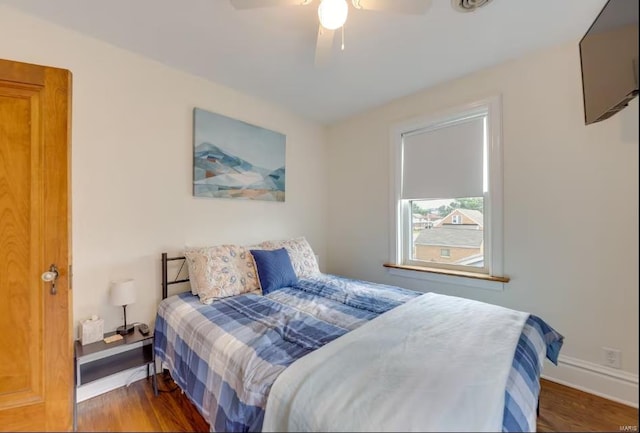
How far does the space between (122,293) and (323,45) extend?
208 centimetres

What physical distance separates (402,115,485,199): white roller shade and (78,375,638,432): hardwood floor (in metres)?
1.66

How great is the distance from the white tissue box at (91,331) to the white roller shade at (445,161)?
9.03ft

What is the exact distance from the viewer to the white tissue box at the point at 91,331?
5.45ft

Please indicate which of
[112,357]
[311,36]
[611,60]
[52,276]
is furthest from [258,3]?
[112,357]

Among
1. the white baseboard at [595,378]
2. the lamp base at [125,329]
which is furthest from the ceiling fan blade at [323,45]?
the lamp base at [125,329]

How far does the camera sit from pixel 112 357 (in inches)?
68.7

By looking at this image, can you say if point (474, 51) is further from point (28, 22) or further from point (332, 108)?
point (28, 22)

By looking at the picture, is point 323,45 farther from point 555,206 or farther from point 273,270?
point 273,270

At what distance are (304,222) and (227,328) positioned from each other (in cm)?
197

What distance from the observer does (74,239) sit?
1.74m

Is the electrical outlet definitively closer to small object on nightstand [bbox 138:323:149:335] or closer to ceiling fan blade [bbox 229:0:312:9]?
ceiling fan blade [bbox 229:0:312:9]

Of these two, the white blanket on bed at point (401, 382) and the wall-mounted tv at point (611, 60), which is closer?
the wall-mounted tv at point (611, 60)

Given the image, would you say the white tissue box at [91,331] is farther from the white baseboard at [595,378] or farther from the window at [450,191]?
the window at [450,191]

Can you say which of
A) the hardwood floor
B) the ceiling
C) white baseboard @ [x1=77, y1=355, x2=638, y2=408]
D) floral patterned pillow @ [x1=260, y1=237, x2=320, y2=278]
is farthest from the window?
the hardwood floor
